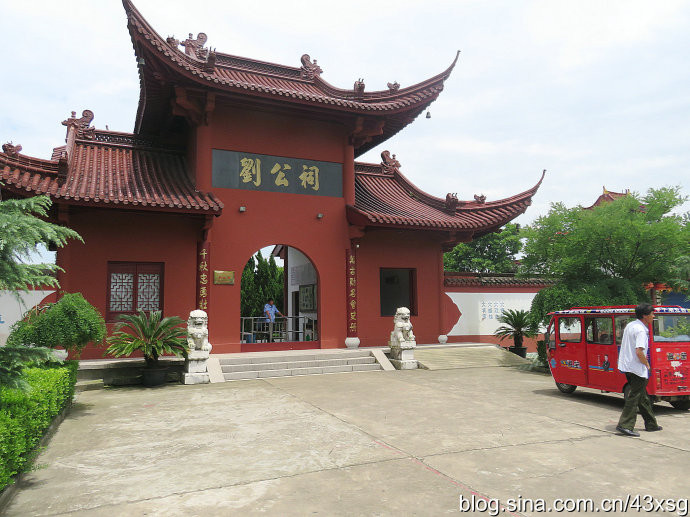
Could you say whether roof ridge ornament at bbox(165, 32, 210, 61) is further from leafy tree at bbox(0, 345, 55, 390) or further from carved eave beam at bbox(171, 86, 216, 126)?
leafy tree at bbox(0, 345, 55, 390)

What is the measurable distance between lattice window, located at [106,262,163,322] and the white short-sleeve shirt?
8598 millimetres

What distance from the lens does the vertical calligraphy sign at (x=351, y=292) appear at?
11905 millimetres

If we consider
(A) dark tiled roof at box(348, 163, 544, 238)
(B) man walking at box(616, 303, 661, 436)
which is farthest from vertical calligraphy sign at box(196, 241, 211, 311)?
(B) man walking at box(616, 303, 661, 436)

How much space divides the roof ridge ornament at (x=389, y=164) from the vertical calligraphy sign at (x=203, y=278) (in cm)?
648

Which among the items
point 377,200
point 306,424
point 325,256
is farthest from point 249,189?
point 306,424

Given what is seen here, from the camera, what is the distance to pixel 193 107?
10.7m

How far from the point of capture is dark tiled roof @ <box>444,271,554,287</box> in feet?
45.7

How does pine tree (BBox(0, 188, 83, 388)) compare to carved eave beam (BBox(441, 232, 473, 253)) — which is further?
carved eave beam (BBox(441, 232, 473, 253))

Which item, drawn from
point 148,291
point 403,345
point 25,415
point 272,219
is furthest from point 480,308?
point 25,415

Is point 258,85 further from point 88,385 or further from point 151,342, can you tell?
point 88,385

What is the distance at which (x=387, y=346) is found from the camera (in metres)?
12.3

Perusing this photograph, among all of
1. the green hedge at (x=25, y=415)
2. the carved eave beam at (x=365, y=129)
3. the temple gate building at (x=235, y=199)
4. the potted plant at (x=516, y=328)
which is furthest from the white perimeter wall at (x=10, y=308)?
the potted plant at (x=516, y=328)

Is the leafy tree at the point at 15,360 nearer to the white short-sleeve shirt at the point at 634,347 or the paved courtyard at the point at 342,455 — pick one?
the paved courtyard at the point at 342,455

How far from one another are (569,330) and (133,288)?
8.36m
